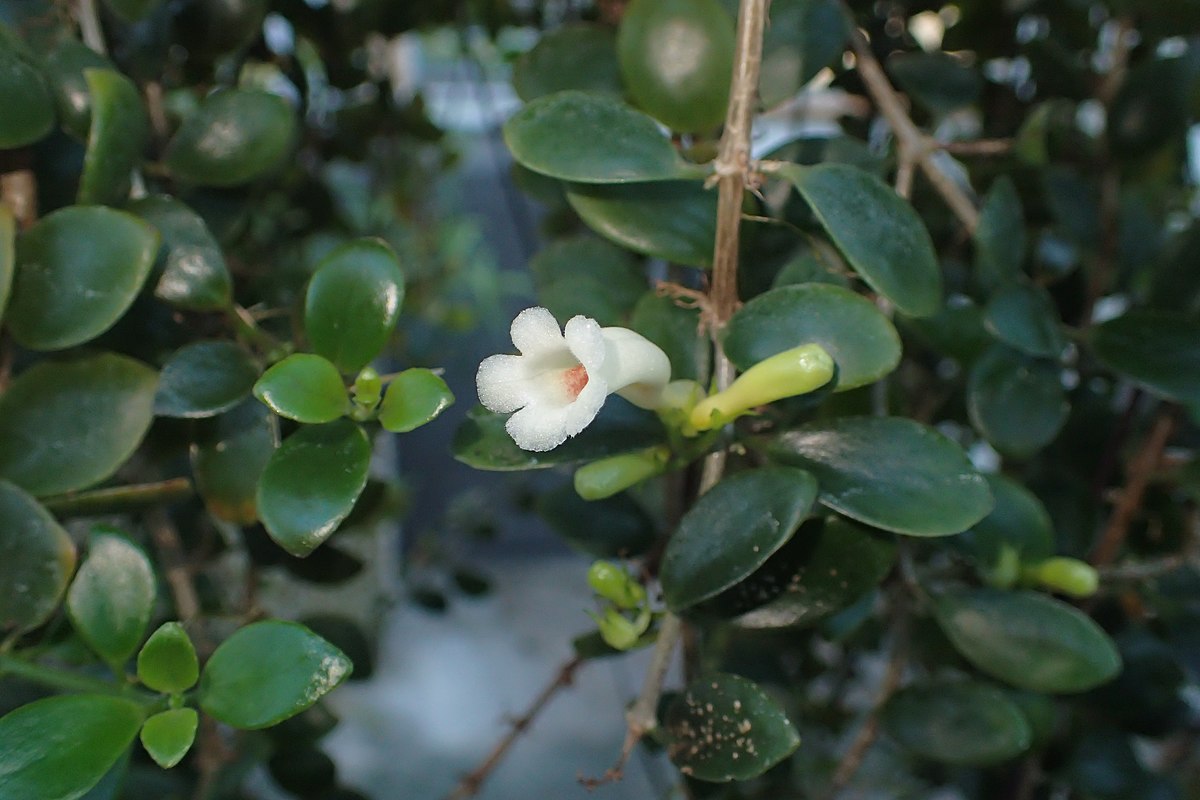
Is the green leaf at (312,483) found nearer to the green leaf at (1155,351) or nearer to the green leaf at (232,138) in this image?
the green leaf at (232,138)

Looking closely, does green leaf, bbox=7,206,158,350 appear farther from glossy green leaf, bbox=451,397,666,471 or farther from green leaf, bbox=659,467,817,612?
green leaf, bbox=659,467,817,612

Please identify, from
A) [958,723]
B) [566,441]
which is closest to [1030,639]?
[958,723]

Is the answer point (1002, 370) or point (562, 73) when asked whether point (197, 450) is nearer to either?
point (562, 73)

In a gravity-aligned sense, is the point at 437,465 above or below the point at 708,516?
below

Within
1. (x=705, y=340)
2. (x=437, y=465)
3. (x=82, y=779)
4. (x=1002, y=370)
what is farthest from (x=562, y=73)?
(x=437, y=465)

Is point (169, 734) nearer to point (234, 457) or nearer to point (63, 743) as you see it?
point (63, 743)

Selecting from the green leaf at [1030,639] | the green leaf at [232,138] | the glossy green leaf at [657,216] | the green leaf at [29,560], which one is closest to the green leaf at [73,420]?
the green leaf at [29,560]
